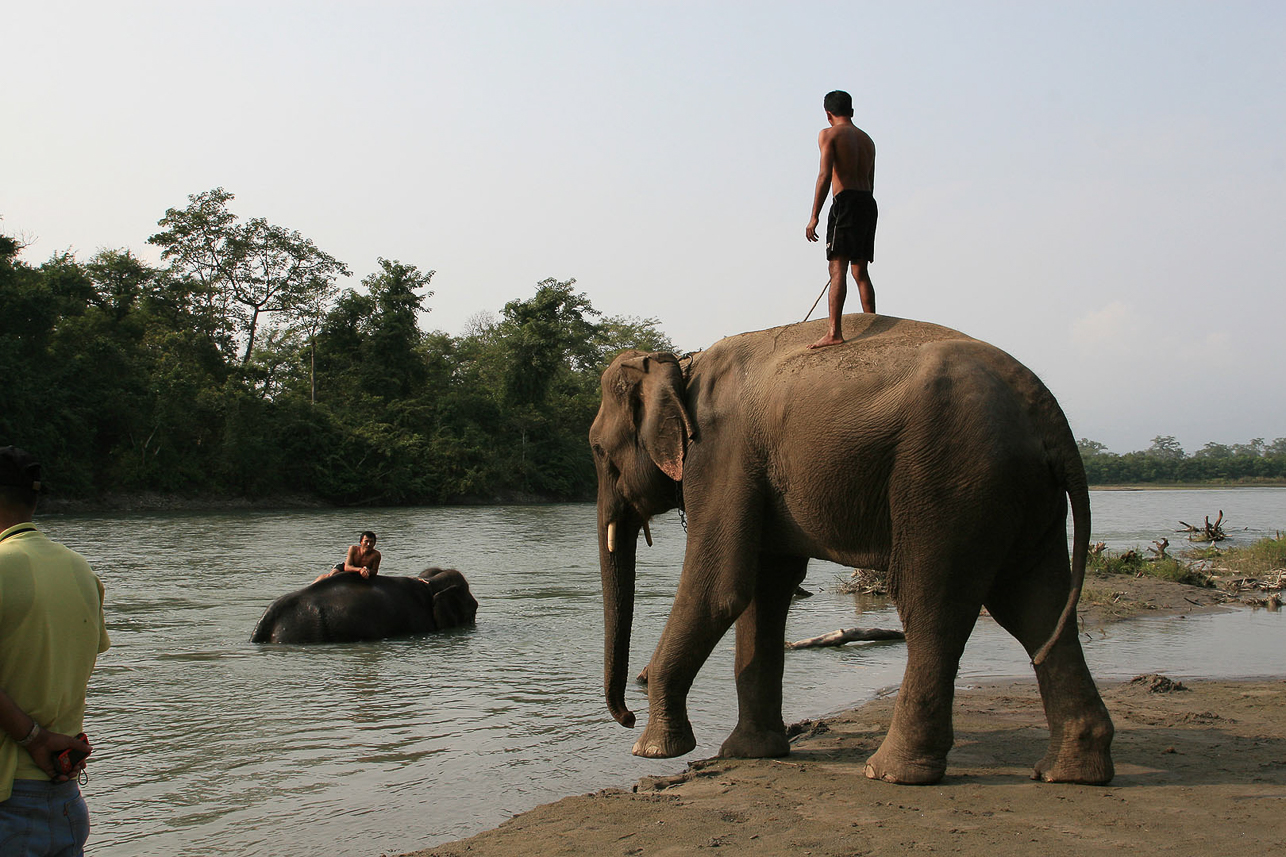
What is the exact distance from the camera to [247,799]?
222 inches

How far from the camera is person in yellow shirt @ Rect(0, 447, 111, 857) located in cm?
275

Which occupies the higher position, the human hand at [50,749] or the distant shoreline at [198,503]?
the human hand at [50,749]

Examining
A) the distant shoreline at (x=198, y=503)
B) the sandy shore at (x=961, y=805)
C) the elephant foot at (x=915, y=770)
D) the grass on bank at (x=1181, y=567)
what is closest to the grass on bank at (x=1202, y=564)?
the grass on bank at (x=1181, y=567)

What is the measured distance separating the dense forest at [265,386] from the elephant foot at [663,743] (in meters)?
36.1

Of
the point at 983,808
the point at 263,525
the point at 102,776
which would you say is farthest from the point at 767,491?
the point at 263,525

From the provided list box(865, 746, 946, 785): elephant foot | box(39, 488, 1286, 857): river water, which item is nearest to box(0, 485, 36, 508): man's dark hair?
box(39, 488, 1286, 857): river water

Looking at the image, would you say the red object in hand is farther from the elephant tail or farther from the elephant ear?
the elephant tail

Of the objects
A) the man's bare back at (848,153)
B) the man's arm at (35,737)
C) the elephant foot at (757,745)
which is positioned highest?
the man's bare back at (848,153)

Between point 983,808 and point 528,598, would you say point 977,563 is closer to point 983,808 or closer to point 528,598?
point 983,808

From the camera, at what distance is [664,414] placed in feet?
18.0

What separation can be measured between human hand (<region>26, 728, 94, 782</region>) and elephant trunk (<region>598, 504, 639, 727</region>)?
3.20 metres

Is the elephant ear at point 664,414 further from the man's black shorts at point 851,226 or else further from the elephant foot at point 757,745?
the elephant foot at point 757,745

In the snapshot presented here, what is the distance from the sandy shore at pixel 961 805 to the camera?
158 inches

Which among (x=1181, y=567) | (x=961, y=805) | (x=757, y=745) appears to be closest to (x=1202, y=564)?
(x=1181, y=567)
